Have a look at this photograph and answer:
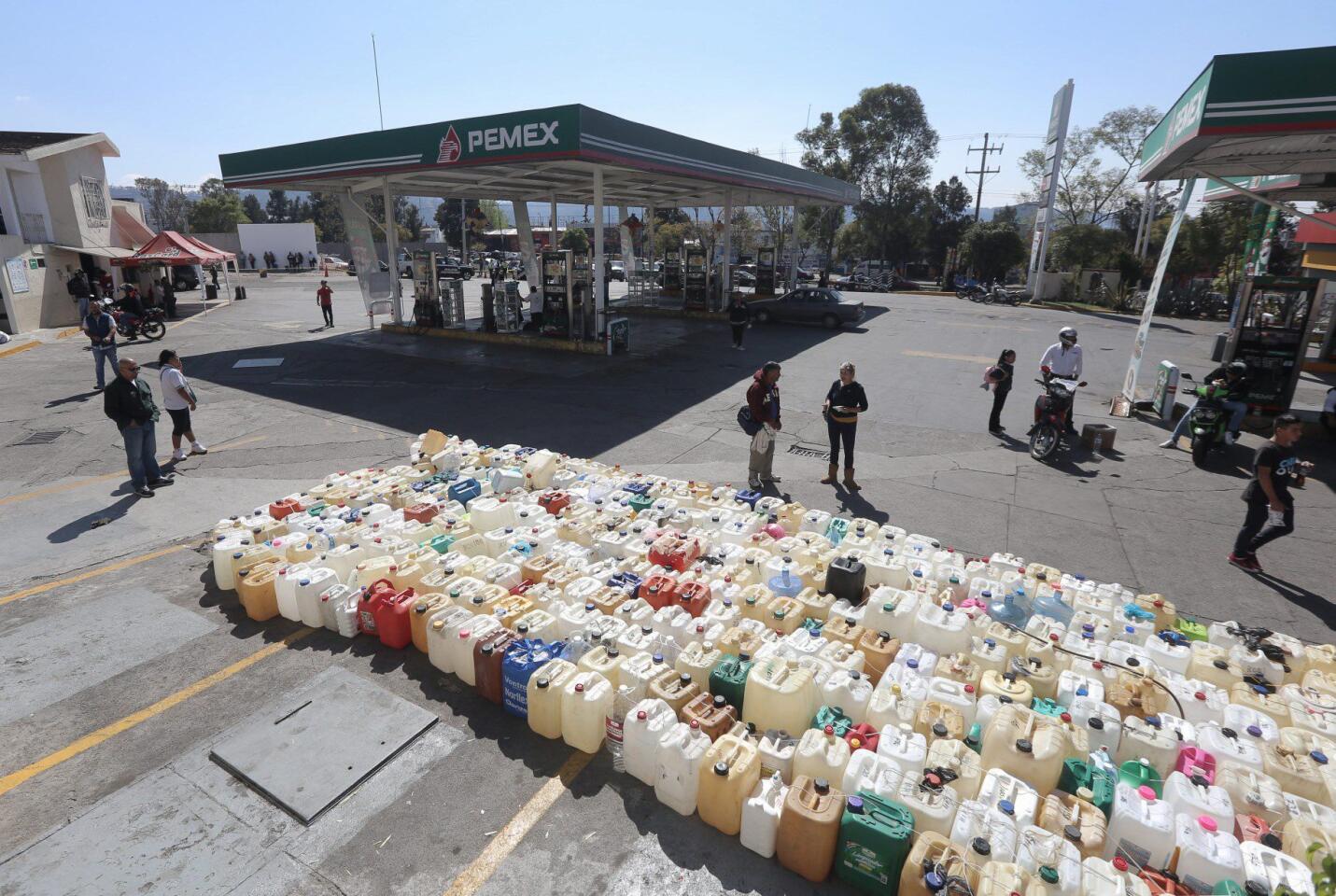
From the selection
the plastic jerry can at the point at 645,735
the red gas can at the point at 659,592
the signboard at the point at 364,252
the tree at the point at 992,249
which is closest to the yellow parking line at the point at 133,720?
the red gas can at the point at 659,592

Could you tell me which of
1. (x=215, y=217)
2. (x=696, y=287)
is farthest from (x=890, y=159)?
(x=215, y=217)

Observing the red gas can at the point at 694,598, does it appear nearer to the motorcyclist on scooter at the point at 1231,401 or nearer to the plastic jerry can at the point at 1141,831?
the plastic jerry can at the point at 1141,831

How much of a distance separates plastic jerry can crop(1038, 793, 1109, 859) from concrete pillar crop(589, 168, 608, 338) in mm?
14920

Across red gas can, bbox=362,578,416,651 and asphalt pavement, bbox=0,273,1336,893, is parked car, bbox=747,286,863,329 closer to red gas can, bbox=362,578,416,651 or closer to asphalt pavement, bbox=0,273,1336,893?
asphalt pavement, bbox=0,273,1336,893

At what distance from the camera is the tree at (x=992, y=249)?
1679 inches

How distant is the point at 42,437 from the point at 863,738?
44.9 feet

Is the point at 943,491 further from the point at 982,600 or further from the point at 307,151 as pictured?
the point at 307,151

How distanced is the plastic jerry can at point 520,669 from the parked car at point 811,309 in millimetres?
21834

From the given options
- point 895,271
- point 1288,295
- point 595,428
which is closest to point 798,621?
point 595,428

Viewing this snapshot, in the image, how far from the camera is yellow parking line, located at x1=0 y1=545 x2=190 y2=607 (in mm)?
5992

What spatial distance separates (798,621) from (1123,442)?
30.3 ft

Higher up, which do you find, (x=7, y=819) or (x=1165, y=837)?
(x=1165, y=837)

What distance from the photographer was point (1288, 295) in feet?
39.0

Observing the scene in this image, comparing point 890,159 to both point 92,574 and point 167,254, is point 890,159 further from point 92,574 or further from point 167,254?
point 92,574
